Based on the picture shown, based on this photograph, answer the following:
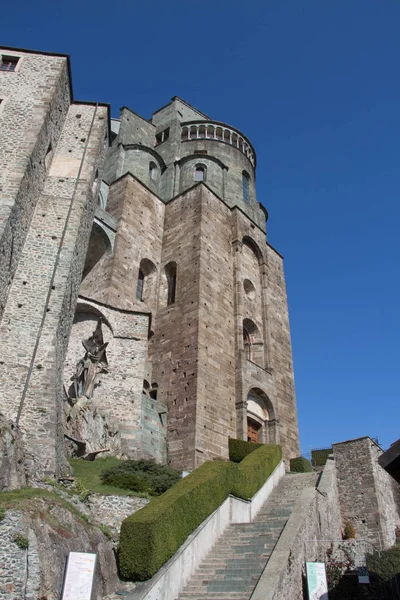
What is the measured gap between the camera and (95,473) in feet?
43.6

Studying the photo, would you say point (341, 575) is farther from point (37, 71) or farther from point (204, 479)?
point (37, 71)

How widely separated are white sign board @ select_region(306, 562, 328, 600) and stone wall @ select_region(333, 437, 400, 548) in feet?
25.3

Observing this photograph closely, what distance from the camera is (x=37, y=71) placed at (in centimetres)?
1745

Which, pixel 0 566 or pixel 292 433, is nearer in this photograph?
pixel 0 566

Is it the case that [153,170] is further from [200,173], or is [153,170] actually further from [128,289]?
[128,289]

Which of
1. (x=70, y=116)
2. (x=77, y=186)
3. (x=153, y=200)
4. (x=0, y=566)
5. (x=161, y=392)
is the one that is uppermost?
(x=153, y=200)

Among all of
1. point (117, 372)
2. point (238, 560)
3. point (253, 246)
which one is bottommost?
point (238, 560)

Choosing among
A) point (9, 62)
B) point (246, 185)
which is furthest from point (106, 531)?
point (246, 185)

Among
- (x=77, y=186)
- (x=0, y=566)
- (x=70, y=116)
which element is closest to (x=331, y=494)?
(x=0, y=566)

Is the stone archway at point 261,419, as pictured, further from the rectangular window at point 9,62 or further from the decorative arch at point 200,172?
the rectangular window at point 9,62

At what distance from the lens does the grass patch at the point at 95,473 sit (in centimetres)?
1166

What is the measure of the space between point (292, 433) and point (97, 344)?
11535 millimetres

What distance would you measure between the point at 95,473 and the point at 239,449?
739 centimetres

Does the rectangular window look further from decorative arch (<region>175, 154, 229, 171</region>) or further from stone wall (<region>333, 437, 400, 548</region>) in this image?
stone wall (<region>333, 437, 400, 548</region>)
